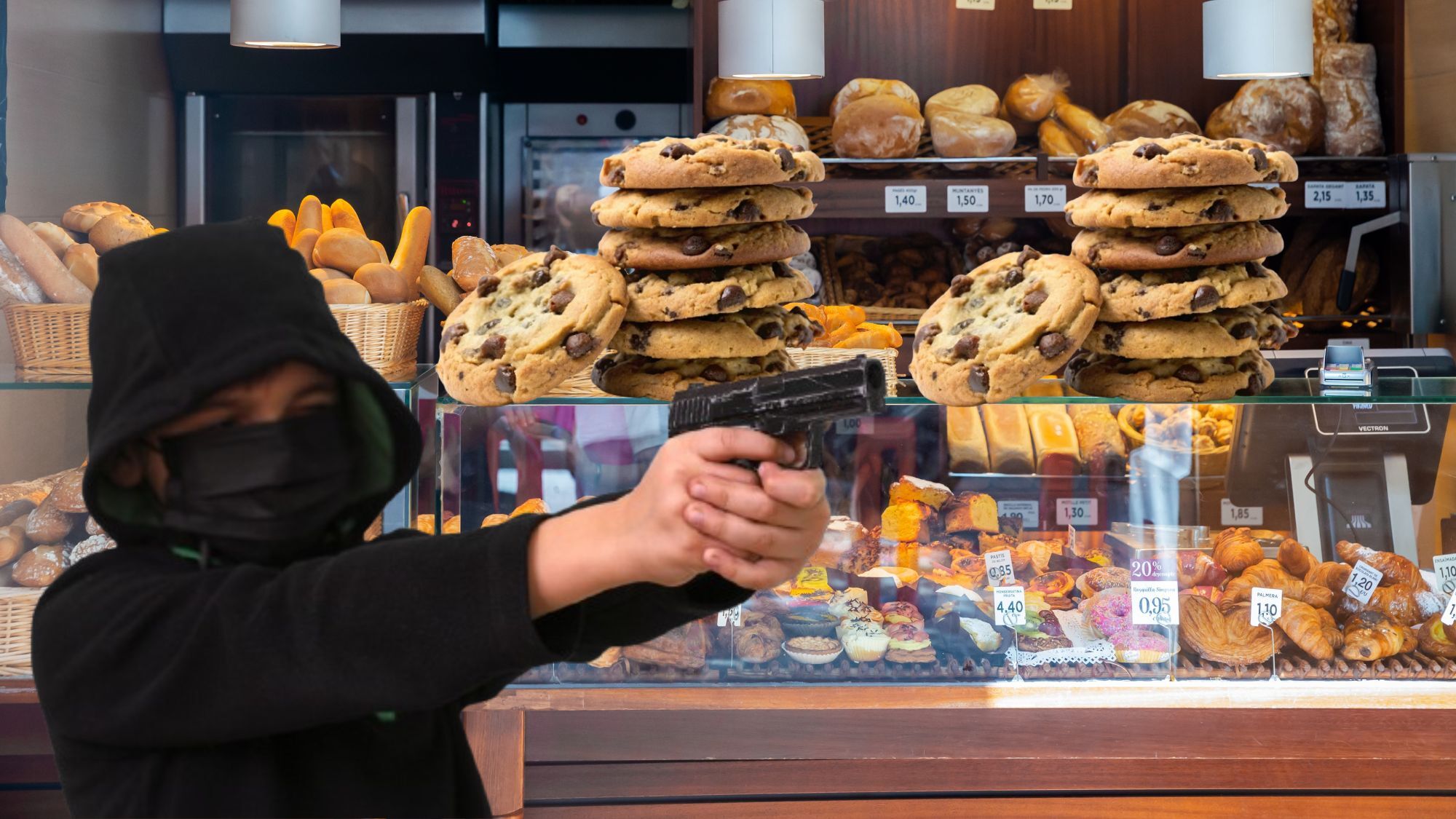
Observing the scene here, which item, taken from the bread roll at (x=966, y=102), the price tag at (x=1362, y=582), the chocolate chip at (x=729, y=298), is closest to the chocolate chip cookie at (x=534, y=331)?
the chocolate chip at (x=729, y=298)

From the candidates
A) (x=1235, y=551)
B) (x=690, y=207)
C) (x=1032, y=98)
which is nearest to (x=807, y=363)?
(x=690, y=207)

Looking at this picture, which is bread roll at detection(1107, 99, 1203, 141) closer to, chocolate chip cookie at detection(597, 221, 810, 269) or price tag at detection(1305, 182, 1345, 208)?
price tag at detection(1305, 182, 1345, 208)

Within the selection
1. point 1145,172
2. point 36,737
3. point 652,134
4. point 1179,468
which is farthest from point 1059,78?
point 36,737

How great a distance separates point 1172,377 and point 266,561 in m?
1.01

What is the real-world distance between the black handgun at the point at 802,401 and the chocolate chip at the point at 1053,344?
23.6 inches

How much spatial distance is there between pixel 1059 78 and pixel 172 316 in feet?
11.4

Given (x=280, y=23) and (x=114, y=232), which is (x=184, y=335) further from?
(x=280, y=23)

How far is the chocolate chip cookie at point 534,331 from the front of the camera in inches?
53.6

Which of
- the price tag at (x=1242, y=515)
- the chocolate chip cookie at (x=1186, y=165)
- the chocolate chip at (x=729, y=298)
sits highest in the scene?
the chocolate chip cookie at (x=1186, y=165)

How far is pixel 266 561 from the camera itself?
870mm

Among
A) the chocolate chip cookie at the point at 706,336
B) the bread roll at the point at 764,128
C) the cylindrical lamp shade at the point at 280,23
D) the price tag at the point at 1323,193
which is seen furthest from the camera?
the price tag at the point at 1323,193

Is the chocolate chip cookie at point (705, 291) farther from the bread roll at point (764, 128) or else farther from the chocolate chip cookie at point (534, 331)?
the bread roll at point (764, 128)

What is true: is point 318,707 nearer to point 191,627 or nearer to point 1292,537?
point 191,627

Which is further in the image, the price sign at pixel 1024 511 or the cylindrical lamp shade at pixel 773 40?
the cylindrical lamp shade at pixel 773 40
